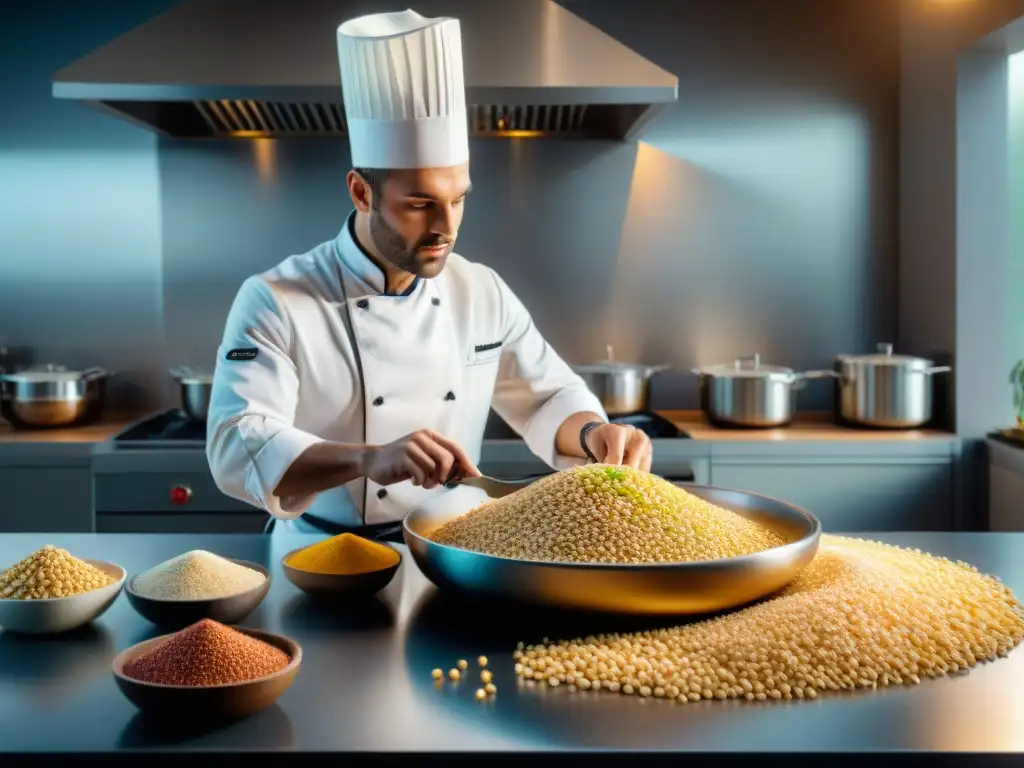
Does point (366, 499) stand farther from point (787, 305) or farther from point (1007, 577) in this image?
point (787, 305)

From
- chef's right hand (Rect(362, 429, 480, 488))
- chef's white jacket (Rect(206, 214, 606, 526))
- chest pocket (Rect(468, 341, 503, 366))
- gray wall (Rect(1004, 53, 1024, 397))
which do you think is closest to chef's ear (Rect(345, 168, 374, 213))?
chef's white jacket (Rect(206, 214, 606, 526))

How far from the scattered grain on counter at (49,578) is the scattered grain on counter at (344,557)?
0.25 metres

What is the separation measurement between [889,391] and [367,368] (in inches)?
73.4

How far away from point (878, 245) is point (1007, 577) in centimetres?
234

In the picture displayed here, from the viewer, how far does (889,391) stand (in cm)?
326

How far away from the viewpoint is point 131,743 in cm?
100

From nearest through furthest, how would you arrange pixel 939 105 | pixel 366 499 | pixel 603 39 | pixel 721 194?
pixel 366 499 < pixel 603 39 < pixel 939 105 < pixel 721 194

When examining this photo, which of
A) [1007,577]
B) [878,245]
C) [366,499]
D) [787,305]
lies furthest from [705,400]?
[1007,577]

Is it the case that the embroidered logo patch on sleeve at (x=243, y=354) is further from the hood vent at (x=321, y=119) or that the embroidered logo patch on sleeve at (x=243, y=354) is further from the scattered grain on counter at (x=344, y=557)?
the hood vent at (x=321, y=119)

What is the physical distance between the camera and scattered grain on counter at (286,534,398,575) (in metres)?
1.45

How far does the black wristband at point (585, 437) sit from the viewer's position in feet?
6.30

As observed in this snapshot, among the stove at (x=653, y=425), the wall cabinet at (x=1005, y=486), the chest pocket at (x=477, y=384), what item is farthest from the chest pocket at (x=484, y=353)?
the wall cabinet at (x=1005, y=486)

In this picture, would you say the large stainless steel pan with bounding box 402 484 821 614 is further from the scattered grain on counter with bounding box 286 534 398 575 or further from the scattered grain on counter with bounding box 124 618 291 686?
the scattered grain on counter with bounding box 124 618 291 686

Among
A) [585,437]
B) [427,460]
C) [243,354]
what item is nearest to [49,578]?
[427,460]
